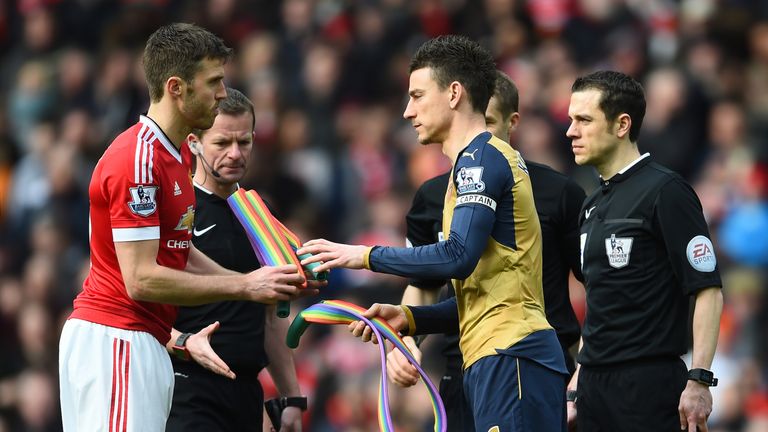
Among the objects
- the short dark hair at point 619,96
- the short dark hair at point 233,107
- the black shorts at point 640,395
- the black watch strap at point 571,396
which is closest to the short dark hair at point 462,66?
the short dark hair at point 619,96

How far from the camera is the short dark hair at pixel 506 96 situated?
22.3 feet

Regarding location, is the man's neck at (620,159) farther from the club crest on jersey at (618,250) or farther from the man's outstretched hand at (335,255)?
the man's outstretched hand at (335,255)

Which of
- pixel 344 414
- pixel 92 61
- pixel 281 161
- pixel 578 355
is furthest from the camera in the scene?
pixel 92 61

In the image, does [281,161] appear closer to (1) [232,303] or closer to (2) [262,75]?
(2) [262,75]

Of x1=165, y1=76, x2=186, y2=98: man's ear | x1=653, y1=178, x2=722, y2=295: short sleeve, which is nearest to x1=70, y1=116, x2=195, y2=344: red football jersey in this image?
x1=165, y1=76, x2=186, y2=98: man's ear

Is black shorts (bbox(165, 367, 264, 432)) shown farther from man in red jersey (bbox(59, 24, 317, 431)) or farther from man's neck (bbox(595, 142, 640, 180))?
man's neck (bbox(595, 142, 640, 180))

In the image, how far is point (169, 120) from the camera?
Result: 5727 millimetres

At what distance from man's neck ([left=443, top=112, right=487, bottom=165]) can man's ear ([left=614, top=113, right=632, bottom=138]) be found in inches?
37.5

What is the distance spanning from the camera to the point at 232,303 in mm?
6758

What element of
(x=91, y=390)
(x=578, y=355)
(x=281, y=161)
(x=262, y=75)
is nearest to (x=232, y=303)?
(x=91, y=390)

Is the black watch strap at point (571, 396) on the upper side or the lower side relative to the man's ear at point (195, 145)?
lower

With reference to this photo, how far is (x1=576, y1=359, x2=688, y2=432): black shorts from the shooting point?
19.8 ft

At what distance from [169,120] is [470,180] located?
1.34 meters

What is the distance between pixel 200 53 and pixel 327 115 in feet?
26.2
